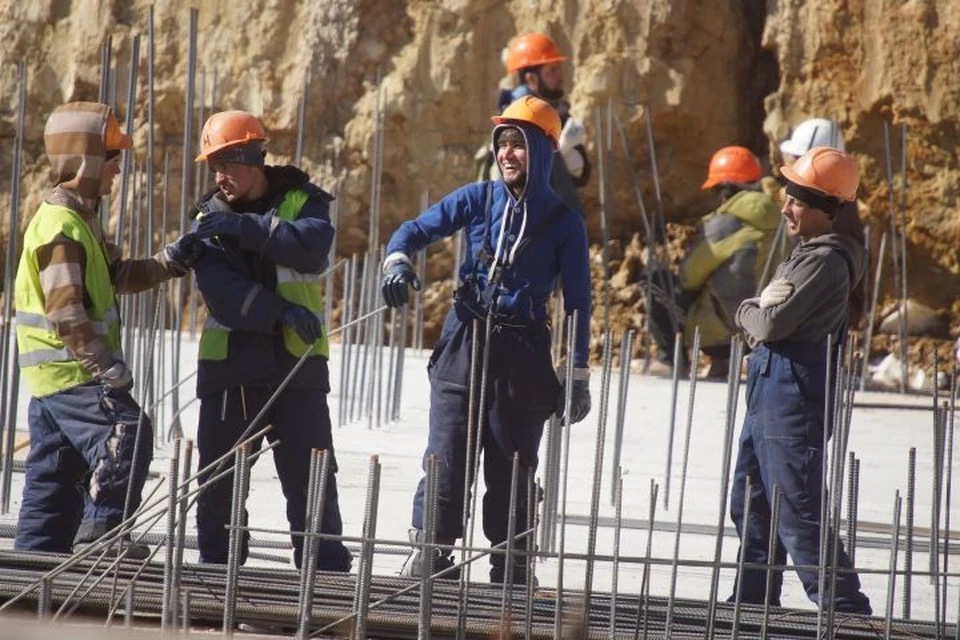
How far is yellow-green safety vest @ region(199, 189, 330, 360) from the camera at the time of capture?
5555 millimetres

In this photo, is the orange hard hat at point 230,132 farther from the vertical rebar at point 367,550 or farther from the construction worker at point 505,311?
the vertical rebar at point 367,550

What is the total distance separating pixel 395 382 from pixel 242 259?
132 inches

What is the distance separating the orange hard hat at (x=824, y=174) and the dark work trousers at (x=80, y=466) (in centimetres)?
201

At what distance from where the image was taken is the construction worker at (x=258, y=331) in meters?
5.46

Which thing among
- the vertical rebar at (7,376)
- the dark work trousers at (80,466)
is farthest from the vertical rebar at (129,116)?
the dark work trousers at (80,466)

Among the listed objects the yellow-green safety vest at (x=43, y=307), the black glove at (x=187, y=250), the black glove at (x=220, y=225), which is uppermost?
the black glove at (x=220, y=225)

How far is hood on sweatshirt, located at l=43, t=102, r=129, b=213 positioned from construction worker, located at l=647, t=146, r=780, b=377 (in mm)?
5530

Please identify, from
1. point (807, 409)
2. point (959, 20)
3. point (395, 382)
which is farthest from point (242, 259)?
point (959, 20)

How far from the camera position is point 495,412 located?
5.61 m

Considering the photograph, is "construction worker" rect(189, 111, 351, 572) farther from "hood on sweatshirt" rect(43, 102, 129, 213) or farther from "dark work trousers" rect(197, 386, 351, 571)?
"hood on sweatshirt" rect(43, 102, 129, 213)

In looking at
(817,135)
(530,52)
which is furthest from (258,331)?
(530,52)

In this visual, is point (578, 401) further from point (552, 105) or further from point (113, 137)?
point (552, 105)

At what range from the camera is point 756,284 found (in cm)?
1043

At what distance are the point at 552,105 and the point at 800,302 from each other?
3.76 metres
